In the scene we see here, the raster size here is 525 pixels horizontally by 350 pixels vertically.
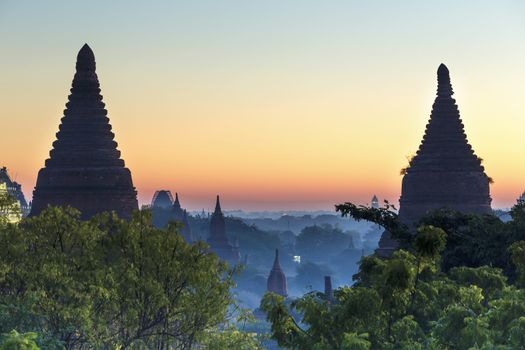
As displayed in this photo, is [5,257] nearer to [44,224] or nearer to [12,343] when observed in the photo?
[44,224]

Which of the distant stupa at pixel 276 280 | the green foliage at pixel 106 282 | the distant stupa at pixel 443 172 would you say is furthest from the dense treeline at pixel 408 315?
the distant stupa at pixel 276 280

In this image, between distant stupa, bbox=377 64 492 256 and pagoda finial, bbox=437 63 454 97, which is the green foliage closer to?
distant stupa, bbox=377 64 492 256

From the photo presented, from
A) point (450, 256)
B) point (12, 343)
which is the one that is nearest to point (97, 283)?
point (12, 343)

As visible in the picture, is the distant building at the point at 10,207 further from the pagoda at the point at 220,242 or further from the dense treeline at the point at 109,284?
the pagoda at the point at 220,242

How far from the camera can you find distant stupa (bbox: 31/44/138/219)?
85.5 meters

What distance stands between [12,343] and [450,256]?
97.5ft

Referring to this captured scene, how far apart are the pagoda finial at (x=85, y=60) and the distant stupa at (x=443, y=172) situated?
23.5m

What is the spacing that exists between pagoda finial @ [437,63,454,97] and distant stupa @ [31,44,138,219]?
22.9m

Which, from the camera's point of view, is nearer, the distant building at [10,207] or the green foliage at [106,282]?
the green foliage at [106,282]

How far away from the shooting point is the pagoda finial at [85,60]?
286 feet

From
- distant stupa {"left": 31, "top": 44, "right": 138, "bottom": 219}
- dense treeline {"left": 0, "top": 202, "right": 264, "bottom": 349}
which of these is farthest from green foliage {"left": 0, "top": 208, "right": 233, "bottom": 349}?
distant stupa {"left": 31, "top": 44, "right": 138, "bottom": 219}

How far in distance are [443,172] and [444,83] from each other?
6655 millimetres

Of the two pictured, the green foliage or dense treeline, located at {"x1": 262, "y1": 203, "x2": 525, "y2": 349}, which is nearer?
dense treeline, located at {"x1": 262, "y1": 203, "x2": 525, "y2": 349}

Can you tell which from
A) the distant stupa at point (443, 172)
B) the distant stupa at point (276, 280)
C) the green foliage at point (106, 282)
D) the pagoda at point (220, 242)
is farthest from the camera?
the pagoda at point (220, 242)
